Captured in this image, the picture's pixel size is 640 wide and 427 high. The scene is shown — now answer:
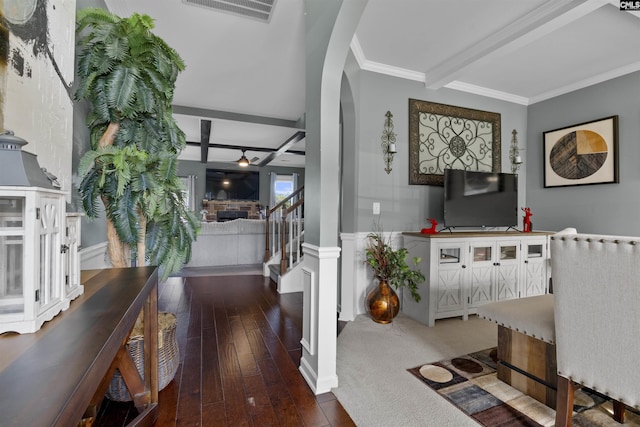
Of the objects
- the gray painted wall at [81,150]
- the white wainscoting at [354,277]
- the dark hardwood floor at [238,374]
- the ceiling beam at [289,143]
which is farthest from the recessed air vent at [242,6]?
the ceiling beam at [289,143]

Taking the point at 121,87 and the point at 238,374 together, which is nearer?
the point at 121,87

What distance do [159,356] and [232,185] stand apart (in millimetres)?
8884

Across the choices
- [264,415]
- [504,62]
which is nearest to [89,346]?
[264,415]

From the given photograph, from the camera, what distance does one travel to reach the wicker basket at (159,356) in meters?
1.65

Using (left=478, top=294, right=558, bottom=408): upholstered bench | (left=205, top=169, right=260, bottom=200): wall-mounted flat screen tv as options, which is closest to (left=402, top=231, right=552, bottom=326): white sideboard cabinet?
(left=478, top=294, right=558, bottom=408): upholstered bench

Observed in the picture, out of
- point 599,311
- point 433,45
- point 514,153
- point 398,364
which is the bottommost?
point 398,364

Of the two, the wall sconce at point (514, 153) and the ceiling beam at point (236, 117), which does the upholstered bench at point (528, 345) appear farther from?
the ceiling beam at point (236, 117)

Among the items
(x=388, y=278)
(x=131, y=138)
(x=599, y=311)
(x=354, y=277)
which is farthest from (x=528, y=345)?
(x=131, y=138)

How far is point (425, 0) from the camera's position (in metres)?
2.23

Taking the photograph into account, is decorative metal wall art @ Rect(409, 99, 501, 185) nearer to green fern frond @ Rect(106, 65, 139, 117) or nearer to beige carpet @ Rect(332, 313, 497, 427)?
beige carpet @ Rect(332, 313, 497, 427)

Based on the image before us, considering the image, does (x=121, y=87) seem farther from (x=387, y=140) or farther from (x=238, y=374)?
(x=387, y=140)

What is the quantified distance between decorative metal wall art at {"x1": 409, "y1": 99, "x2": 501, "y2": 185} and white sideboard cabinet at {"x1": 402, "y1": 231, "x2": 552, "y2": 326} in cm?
80

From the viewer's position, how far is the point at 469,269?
9.95 feet

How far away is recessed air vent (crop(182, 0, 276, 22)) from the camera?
218cm
